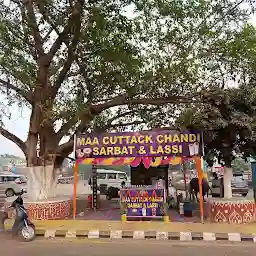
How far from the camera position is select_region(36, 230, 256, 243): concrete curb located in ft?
32.0

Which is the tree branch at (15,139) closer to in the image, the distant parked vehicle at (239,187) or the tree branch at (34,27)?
the tree branch at (34,27)

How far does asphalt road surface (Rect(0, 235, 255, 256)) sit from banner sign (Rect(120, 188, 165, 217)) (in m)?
2.50

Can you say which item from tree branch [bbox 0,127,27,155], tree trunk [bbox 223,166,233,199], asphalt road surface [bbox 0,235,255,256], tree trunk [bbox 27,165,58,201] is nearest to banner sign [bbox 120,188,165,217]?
tree trunk [bbox 223,166,233,199]

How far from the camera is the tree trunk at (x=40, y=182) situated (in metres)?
13.3

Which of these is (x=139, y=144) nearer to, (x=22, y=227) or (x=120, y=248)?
(x=120, y=248)

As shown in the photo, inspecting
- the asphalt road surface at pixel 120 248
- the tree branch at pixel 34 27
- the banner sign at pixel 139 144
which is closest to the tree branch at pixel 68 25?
the tree branch at pixel 34 27

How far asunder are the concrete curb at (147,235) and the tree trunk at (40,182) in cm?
274

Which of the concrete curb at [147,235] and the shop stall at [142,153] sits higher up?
the shop stall at [142,153]

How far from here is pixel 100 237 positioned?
10.3 meters

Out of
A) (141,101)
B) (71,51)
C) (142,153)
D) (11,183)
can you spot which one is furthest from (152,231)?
(11,183)

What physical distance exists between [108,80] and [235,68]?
4.40 m

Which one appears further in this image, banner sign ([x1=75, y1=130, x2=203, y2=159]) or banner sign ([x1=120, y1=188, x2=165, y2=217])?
banner sign ([x1=120, y1=188, x2=165, y2=217])

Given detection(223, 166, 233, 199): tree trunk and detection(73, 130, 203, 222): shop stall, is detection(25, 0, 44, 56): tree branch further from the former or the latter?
detection(223, 166, 233, 199): tree trunk

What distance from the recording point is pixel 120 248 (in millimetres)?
8812
